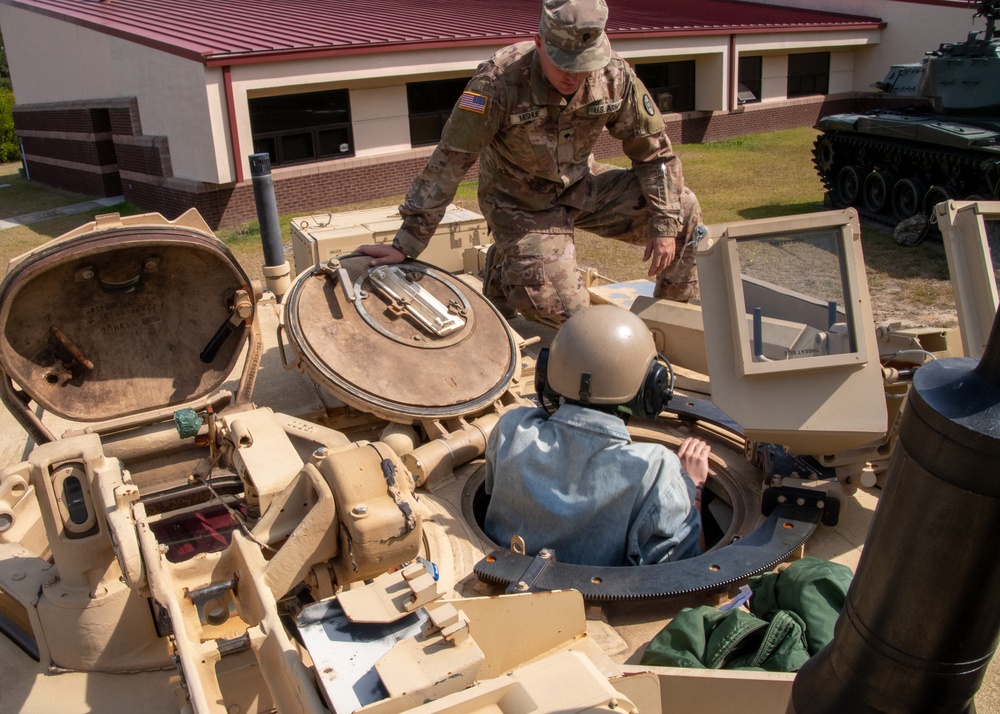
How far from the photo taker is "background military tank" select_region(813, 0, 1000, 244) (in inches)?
396

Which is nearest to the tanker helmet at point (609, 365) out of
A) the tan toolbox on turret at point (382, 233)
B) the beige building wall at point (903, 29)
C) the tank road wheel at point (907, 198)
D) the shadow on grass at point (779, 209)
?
the tan toolbox on turret at point (382, 233)

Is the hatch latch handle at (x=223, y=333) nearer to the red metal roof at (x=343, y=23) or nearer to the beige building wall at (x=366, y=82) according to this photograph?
the red metal roof at (x=343, y=23)

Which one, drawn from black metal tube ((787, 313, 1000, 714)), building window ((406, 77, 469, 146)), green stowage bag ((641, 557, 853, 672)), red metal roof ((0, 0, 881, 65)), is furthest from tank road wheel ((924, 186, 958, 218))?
black metal tube ((787, 313, 1000, 714))

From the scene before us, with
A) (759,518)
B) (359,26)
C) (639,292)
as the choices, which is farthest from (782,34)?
(759,518)

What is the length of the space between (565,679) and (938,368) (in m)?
0.95

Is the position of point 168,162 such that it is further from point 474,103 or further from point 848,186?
point 474,103

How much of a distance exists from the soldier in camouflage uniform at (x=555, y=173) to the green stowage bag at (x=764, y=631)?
2.07 metres

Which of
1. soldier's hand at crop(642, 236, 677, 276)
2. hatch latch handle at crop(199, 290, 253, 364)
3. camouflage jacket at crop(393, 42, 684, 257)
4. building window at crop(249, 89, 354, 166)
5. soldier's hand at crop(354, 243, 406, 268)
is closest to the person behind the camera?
hatch latch handle at crop(199, 290, 253, 364)

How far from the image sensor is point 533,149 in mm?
4430

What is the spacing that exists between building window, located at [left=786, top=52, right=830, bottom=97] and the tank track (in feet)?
23.9

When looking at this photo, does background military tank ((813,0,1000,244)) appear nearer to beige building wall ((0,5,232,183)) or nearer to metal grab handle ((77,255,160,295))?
beige building wall ((0,5,232,183))

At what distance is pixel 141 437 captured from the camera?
3.43m

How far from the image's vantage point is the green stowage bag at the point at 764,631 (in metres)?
2.19

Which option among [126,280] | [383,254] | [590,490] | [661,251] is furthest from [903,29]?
[590,490]
